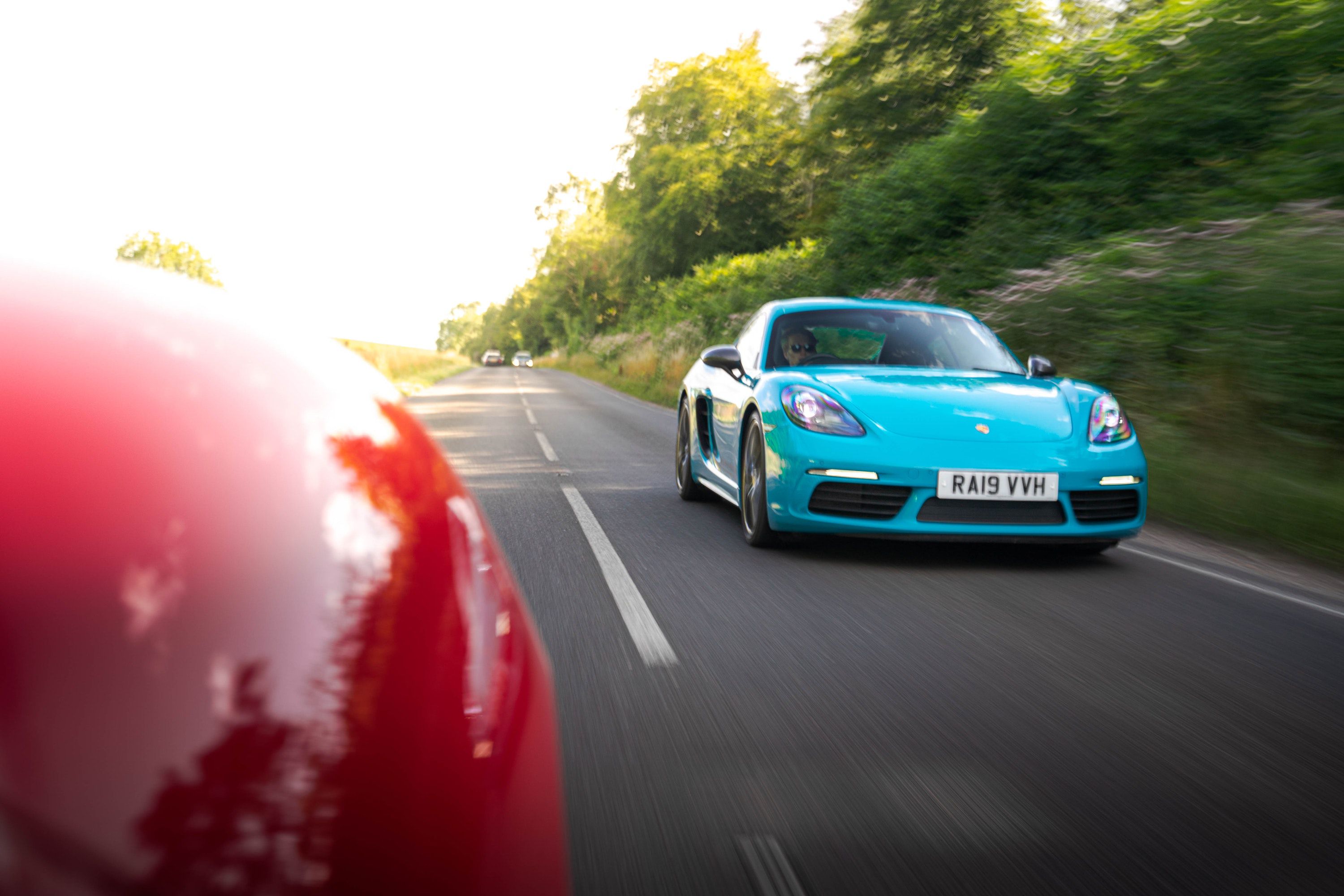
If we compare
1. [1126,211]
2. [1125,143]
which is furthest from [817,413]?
[1125,143]

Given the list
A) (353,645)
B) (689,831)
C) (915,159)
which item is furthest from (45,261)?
(915,159)

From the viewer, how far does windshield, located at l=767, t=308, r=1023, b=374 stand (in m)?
6.77

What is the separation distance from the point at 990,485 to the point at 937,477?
260mm

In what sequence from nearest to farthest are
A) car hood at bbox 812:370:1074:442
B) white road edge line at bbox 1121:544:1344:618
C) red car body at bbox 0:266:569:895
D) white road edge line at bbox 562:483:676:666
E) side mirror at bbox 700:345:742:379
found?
red car body at bbox 0:266:569:895 < white road edge line at bbox 562:483:676:666 < white road edge line at bbox 1121:544:1344:618 < car hood at bbox 812:370:1074:442 < side mirror at bbox 700:345:742:379

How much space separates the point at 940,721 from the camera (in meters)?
3.26

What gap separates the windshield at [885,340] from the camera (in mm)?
6773

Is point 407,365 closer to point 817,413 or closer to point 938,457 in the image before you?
→ point 817,413

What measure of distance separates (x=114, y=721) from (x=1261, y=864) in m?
2.32

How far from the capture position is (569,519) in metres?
7.07

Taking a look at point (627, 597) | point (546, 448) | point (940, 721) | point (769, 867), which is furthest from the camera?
point (546, 448)

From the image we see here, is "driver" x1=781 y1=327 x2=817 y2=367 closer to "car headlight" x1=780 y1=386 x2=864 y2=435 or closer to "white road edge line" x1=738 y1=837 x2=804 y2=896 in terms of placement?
"car headlight" x1=780 y1=386 x2=864 y2=435

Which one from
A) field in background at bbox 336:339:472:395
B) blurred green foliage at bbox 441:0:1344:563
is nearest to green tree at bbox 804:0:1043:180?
blurred green foliage at bbox 441:0:1344:563

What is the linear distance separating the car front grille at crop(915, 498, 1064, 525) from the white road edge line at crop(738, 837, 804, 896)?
3.13 meters

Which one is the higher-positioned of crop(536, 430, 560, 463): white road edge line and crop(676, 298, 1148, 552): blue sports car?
crop(676, 298, 1148, 552): blue sports car
